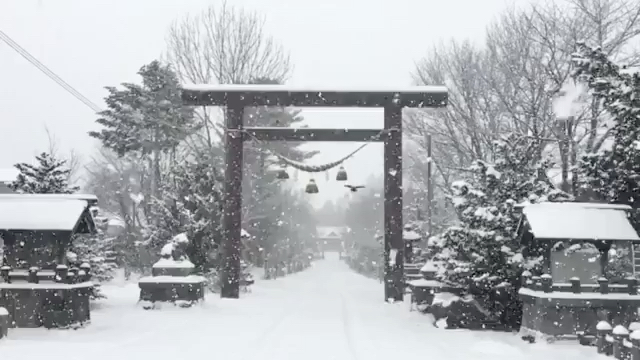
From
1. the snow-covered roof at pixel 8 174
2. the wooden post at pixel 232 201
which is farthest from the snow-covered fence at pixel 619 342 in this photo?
the snow-covered roof at pixel 8 174

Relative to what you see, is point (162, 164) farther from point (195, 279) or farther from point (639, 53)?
point (639, 53)

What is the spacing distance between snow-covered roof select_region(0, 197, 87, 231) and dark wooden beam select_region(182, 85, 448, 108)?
731 cm

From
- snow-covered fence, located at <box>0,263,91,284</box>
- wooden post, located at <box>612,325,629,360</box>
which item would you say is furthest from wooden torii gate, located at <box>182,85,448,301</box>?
wooden post, located at <box>612,325,629,360</box>

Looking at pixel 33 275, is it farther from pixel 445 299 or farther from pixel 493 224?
pixel 493 224

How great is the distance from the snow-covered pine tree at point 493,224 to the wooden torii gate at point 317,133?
193 inches

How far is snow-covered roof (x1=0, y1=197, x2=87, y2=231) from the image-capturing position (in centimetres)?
1517

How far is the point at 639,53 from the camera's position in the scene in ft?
73.5

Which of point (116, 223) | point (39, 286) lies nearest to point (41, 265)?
point (39, 286)

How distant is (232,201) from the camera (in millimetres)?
22391

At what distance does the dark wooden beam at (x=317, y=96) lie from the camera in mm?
21688

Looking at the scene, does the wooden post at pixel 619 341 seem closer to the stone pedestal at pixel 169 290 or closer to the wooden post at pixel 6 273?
the stone pedestal at pixel 169 290

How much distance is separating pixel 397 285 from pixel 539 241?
843cm

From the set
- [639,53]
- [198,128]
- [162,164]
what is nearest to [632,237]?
[639,53]

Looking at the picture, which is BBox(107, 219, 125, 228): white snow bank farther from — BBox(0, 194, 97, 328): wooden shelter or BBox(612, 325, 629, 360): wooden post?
BBox(612, 325, 629, 360): wooden post
